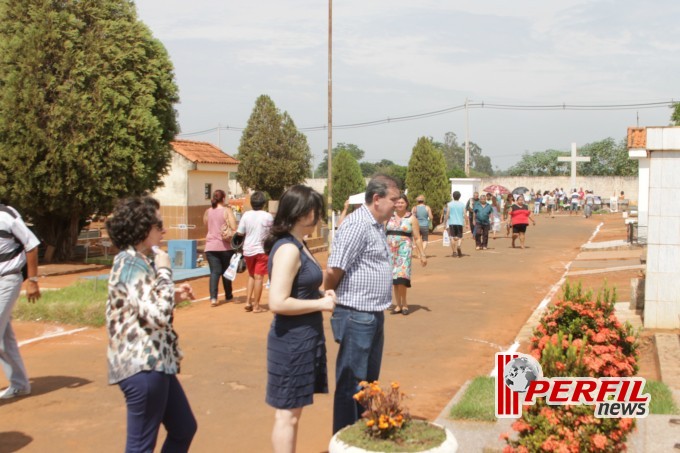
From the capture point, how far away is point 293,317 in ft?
14.2

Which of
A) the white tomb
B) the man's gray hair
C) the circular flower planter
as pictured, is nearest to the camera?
the circular flower planter

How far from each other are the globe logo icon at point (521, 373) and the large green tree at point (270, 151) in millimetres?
37657

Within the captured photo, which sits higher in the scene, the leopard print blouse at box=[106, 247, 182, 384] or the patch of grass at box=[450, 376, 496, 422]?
the leopard print blouse at box=[106, 247, 182, 384]

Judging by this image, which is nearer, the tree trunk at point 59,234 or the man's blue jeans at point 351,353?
the man's blue jeans at point 351,353

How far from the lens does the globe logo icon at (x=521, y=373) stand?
4.32m

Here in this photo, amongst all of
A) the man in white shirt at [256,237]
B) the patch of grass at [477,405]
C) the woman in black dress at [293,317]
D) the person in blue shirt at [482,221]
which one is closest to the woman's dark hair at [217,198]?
the man in white shirt at [256,237]

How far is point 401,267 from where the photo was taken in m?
10.2

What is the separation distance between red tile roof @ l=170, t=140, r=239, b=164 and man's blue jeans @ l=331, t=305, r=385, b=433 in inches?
932

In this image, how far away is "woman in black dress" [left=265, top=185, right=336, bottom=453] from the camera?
4254 mm

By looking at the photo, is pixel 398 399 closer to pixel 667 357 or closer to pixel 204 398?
pixel 204 398

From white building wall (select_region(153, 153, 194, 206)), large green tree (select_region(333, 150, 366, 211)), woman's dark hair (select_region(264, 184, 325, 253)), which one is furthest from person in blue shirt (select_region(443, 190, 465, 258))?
large green tree (select_region(333, 150, 366, 211))

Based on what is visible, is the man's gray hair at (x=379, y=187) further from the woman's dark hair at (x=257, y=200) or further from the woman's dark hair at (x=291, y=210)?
the woman's dark hair at (x=257, y=200)

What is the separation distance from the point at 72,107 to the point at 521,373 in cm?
1429

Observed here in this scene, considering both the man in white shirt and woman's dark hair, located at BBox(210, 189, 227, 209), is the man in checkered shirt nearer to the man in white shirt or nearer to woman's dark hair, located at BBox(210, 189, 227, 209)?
the man in white shirt
